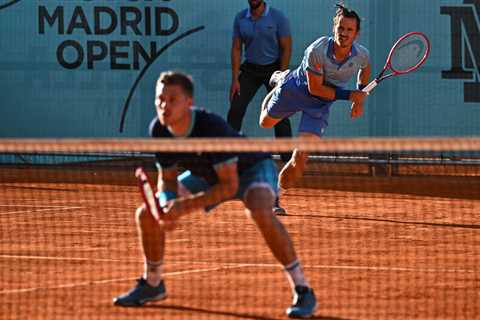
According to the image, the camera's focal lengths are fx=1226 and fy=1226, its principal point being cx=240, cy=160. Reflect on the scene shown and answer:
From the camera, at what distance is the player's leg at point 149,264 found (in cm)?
615

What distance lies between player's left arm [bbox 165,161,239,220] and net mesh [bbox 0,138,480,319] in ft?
0.41

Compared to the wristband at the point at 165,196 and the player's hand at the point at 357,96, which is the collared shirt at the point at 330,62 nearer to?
the player's hand at the point at 357,96

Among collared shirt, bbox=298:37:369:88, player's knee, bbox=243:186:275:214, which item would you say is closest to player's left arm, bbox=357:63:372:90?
collared shirt, bbox=298:37:369:88

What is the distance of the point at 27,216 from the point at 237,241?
7.93 ft

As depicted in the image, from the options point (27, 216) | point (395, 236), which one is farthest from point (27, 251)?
point (395, 236)

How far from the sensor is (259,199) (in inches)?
240

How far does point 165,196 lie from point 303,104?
12.8 ft

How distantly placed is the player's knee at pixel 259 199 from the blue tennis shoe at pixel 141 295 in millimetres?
677

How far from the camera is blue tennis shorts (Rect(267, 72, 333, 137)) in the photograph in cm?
977

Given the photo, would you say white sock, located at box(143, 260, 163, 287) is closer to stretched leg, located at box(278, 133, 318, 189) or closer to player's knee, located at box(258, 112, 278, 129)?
stretched leg, located at box(278, 133, 318, 189)

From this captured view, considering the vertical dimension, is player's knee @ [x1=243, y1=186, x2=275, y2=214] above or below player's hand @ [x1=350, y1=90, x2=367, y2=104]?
below

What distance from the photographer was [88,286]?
7.00m

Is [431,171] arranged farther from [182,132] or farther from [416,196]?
[182,132]

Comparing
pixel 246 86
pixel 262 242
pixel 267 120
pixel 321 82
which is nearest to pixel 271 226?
pixel 262 242
